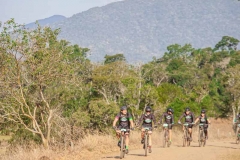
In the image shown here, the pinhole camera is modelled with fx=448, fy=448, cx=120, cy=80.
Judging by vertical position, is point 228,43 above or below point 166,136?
above

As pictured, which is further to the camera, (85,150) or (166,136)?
(166,136)

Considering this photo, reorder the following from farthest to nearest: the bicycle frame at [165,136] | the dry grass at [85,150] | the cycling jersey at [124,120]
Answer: the bicycle frame at [165,136]
the dry grass at [85,150]
the cycling jersey at [124,120]

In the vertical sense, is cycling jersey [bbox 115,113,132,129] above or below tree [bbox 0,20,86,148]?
below

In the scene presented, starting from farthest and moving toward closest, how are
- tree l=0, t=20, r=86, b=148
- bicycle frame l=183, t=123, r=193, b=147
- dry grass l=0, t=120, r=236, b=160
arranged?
tree l=0, t=20, r=86, b=148, bicycle frame l=183, t=123, r=193, b=147, dry grass l=0, t=120, r=236, b=160

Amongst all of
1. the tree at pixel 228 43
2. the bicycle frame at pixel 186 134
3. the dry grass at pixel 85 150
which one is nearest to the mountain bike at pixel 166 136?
the bicycle frame at pixel 186 134

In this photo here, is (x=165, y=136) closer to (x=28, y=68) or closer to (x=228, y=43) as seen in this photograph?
(x=28, y=68)

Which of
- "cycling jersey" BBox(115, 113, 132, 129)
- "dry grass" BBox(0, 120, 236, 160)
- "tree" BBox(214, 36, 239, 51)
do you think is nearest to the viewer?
"cycling jersey" BBox(115, 113, 132, 129)

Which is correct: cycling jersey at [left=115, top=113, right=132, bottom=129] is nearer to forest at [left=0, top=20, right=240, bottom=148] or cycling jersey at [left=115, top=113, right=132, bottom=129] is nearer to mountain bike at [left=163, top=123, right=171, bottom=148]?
mountain bike at [left=163, top=123, right=171, bottom=148]

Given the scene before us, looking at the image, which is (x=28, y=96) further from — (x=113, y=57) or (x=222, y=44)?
(x=222, y=44)

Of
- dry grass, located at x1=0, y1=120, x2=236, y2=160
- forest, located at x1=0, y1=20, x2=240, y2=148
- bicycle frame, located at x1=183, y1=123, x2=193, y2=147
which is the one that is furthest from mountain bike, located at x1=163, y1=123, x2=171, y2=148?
forest, located at x1=0, y1=20, x2=240, y2=148

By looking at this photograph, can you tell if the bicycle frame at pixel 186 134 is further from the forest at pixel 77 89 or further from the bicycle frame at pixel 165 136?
the forest at pixel 77 89

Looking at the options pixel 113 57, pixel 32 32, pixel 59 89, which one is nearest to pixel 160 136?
pixel 59 89

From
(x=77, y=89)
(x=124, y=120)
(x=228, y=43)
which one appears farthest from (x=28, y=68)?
(x=228, y=43)

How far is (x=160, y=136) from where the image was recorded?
1006 inches
